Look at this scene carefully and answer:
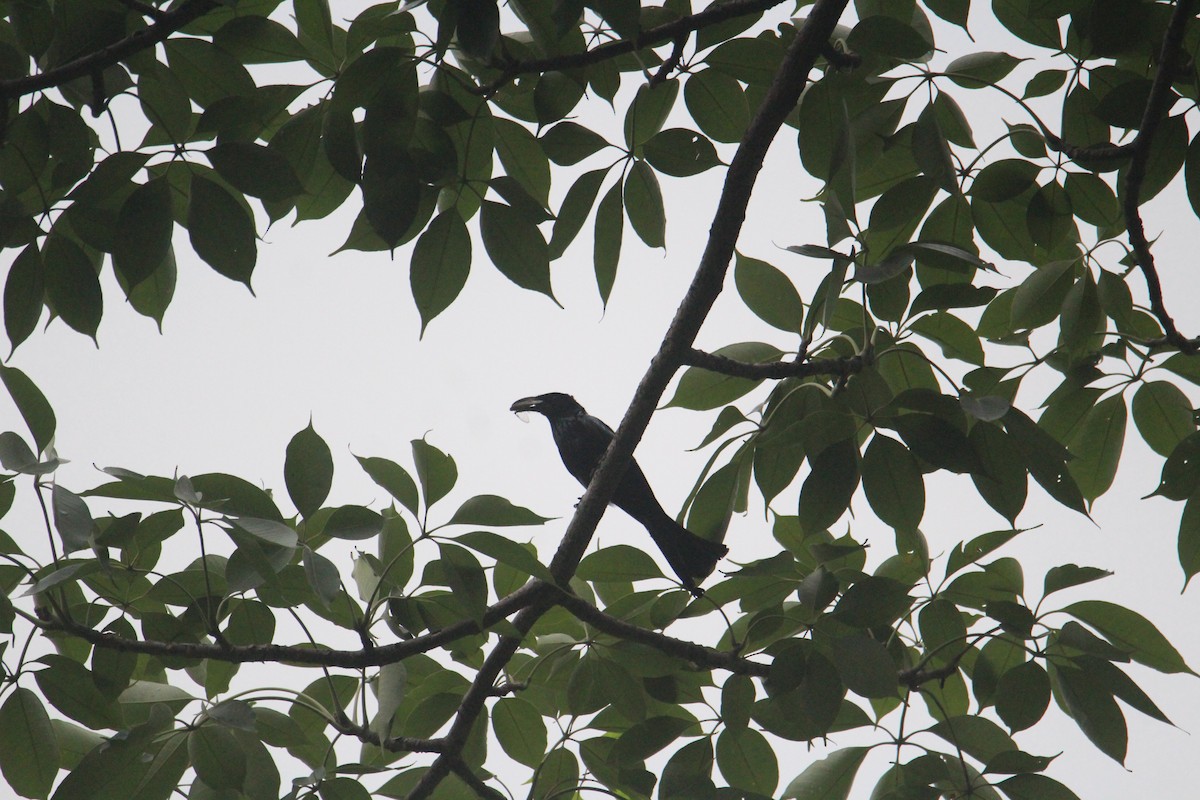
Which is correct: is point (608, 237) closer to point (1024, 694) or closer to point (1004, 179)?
point (1004, 179)

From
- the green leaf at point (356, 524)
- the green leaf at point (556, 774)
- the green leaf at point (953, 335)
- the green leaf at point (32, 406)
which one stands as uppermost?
the green leaf at point (953, 335)

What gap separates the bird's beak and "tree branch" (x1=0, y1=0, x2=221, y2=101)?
3.34 m

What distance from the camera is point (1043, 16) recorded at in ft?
7.90

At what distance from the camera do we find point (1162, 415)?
8.79 feet

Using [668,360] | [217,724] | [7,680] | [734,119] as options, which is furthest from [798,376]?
[7,680]

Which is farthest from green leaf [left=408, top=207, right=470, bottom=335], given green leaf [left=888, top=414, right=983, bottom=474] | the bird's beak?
the bird's beak

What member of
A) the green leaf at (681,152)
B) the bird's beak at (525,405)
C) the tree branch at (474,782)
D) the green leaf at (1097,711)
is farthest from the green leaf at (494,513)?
the bird's beak at (525,405)

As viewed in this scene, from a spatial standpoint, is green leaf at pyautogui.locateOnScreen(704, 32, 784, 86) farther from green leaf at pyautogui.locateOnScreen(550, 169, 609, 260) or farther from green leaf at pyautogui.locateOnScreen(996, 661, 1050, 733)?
green leaf at pyautogui.locateOnScreen(996, 661, 1050, 733)

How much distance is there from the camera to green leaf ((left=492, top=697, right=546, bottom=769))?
266cm

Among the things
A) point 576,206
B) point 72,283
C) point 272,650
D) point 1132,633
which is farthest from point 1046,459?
point 72,283

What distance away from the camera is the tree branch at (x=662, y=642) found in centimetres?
238

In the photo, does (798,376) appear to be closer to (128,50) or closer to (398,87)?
(398,87)

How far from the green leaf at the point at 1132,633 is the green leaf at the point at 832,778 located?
0.62 meters

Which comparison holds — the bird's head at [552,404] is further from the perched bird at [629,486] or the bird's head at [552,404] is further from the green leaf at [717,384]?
the green leaf at [717,384]
